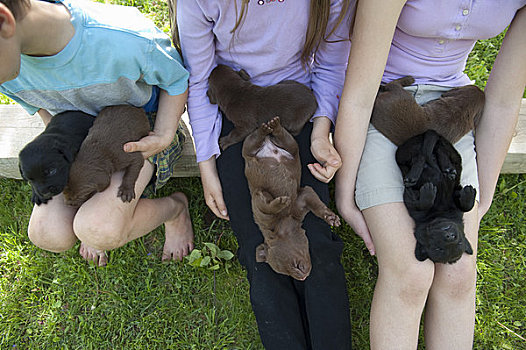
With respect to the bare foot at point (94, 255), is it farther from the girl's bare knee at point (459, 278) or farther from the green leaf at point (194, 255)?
the girl's bare knee at point (459, 278)

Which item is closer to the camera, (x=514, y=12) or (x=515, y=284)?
(x=514, y=12)

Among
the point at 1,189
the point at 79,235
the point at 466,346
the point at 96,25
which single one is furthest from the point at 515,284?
the point at 1,189

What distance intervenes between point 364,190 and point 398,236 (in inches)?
14.2

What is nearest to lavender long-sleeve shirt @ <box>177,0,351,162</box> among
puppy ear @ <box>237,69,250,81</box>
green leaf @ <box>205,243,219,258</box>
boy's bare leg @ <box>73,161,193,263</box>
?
puppy ear @ <box>237,69,250,81</box>

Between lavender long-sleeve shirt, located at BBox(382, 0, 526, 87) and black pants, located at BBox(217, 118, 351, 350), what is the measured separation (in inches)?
42.0

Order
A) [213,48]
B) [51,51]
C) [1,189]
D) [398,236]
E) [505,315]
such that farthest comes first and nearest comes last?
[1,189]
[505,315]
[213,48]
[398,236]
[51,51]

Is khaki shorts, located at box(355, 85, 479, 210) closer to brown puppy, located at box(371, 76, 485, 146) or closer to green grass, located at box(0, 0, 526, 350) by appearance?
brown puppy, located at box(371, 76, 485, 146)

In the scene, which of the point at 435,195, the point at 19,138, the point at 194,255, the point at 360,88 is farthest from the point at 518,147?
the point at 19,138

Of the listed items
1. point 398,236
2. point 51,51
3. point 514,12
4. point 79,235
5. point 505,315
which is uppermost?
point 514,12

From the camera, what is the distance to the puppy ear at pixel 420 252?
244 cm

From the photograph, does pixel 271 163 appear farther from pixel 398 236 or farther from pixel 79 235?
pixel 79 235

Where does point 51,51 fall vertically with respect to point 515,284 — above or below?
above

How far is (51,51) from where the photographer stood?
2.28 metres

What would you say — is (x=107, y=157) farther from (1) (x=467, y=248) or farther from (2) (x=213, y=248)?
(1) (x=467, y=248)
